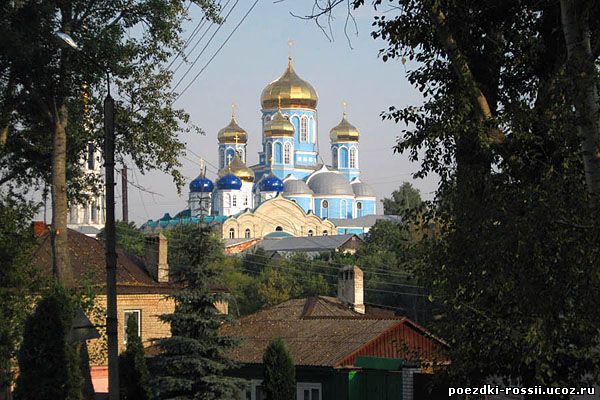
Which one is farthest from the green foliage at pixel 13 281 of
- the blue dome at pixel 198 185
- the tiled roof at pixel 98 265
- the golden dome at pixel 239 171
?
the golden dome at pixel 239 171

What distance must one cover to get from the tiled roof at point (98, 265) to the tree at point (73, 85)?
9525 mm

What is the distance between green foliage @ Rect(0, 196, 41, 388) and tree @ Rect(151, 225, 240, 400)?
2.46 metres

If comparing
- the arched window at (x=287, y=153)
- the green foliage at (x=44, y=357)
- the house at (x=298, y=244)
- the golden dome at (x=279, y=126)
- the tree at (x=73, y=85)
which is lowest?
the green foliage at (x=44, y=357)

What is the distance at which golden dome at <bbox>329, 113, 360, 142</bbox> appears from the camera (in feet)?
439

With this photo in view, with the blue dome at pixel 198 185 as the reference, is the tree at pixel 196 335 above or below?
below

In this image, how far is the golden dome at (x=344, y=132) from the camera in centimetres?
13375

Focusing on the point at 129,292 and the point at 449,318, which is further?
the point at 129,292

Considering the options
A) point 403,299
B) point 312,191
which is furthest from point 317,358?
point 312,191

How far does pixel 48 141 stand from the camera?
2078 centimetres

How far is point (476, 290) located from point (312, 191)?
11825 centimetres

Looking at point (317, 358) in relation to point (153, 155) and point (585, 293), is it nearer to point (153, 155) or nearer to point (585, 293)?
point (153, 155)

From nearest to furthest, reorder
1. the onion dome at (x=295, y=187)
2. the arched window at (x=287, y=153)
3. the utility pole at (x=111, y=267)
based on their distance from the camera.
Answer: the utility pole at (x=111, y=267)
the onion dome at (x=295, y=187)
the arched window at (x=287, y=153)

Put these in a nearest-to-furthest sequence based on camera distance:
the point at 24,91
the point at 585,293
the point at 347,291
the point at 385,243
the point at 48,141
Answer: the point at 585,293 < the point at 24,91 < the point at 48,141 < the point at 347,291 < the point at 385,243

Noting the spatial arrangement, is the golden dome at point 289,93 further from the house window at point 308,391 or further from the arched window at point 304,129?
the house window at point 308,391
